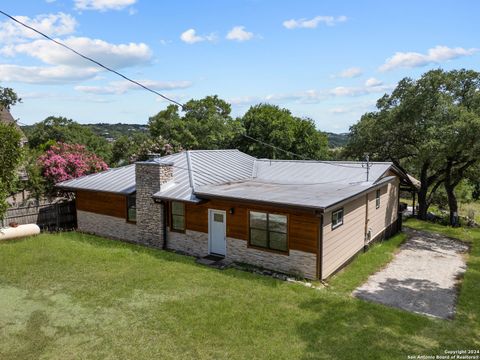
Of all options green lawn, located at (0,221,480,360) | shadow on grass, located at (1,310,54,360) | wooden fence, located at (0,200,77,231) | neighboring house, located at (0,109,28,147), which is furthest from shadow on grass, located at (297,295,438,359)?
wooden fence, located at (0,200,77,231)

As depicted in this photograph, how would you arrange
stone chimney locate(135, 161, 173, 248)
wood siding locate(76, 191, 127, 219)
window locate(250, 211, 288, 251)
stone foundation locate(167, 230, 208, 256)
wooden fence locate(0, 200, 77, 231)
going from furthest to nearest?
wooden fence locate(0, 200, 77, 231)
wood siding locate(76, 191, 127, 219)
stone chimney locate(135, 161, 173, 248)
stone foundation locate(167, 230, 208, 256)
window locate(250, 211, 288, 251)

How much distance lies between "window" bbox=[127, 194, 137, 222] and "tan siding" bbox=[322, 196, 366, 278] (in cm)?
866

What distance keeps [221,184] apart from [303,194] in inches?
161

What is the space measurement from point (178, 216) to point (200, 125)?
78.3 feet

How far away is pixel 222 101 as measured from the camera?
135ft

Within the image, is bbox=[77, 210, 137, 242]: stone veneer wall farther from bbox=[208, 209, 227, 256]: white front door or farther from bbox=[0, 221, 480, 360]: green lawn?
bbox=[208, 209, 227, 256]: white front door

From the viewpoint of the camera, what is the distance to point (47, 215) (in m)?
18.6

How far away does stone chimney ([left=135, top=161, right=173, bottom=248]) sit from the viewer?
14.9 m

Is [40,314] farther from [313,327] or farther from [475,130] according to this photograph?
[475,130]

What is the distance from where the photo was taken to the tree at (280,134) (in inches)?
1574

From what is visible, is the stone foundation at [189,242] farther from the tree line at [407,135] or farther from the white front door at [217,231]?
the tree line at [407,135]

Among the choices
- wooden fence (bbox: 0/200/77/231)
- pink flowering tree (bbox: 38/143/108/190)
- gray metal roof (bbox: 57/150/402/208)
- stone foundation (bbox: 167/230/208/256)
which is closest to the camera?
gray metal roof (bbox: 57/150/402/208)

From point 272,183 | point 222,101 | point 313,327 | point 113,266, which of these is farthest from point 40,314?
point 222,101

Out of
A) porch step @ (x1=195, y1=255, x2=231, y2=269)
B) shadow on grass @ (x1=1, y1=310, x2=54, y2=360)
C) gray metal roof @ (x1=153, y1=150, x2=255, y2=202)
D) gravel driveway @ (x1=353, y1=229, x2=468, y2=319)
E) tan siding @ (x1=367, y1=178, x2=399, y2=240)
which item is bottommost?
gravel driveway @ (x1=353, y1=229, x2=468, y2=319)
